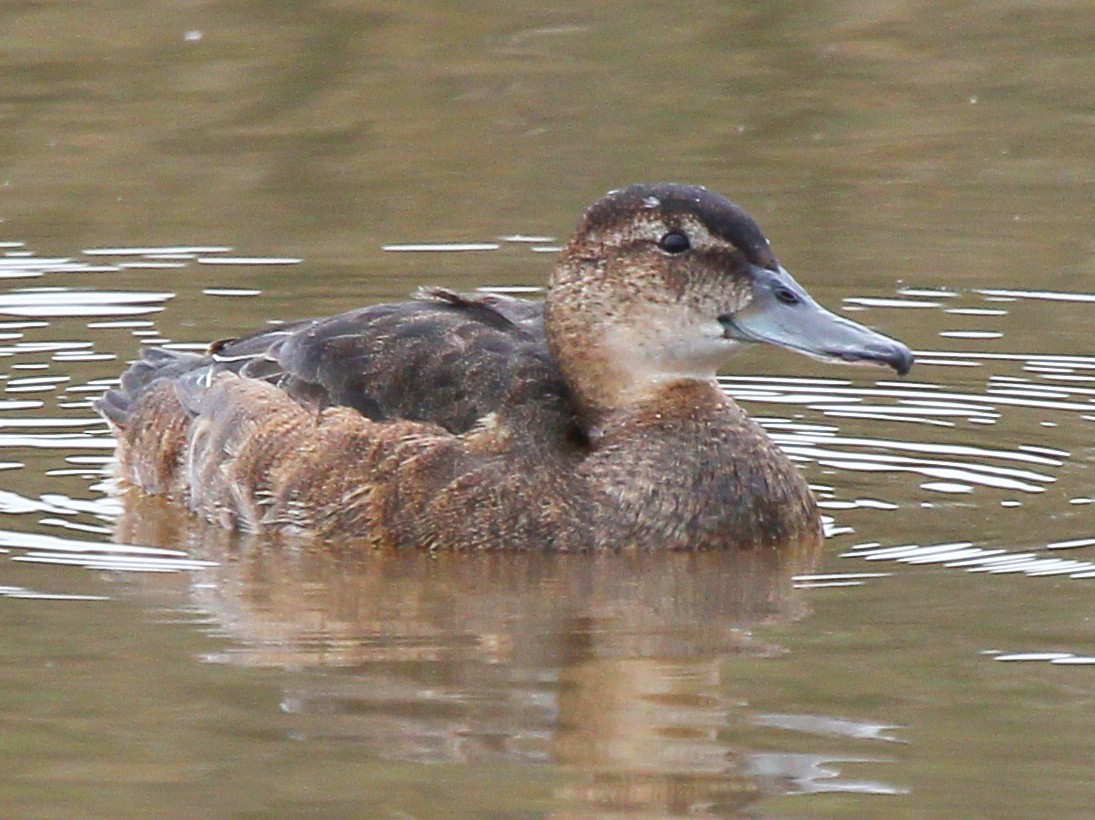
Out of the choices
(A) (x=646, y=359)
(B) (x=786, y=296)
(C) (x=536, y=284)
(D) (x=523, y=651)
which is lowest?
(D) (x=523, y=651)

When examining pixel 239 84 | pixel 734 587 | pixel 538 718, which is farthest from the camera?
pixel 239 84

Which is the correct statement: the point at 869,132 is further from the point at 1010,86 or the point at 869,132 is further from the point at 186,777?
the point at 186,777

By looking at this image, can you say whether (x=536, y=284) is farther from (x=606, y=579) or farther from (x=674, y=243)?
(x=606, y=579)

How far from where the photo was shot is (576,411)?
351 inches

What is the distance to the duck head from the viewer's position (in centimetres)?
864

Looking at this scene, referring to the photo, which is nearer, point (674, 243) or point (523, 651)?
point (523, 651)

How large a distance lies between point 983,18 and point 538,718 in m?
11.0

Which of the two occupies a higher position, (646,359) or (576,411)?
(646,359)

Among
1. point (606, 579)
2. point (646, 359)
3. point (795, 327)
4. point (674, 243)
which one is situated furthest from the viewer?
point (646, 359)

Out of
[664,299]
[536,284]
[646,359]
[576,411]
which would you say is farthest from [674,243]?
[536,284]

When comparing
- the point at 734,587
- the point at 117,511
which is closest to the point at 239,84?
the point at 117,511

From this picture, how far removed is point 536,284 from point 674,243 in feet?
11.1

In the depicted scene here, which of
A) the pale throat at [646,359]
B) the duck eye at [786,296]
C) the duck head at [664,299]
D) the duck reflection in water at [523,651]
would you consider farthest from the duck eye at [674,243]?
the duck reflection in water at [523,651]

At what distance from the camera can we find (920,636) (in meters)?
7.20
